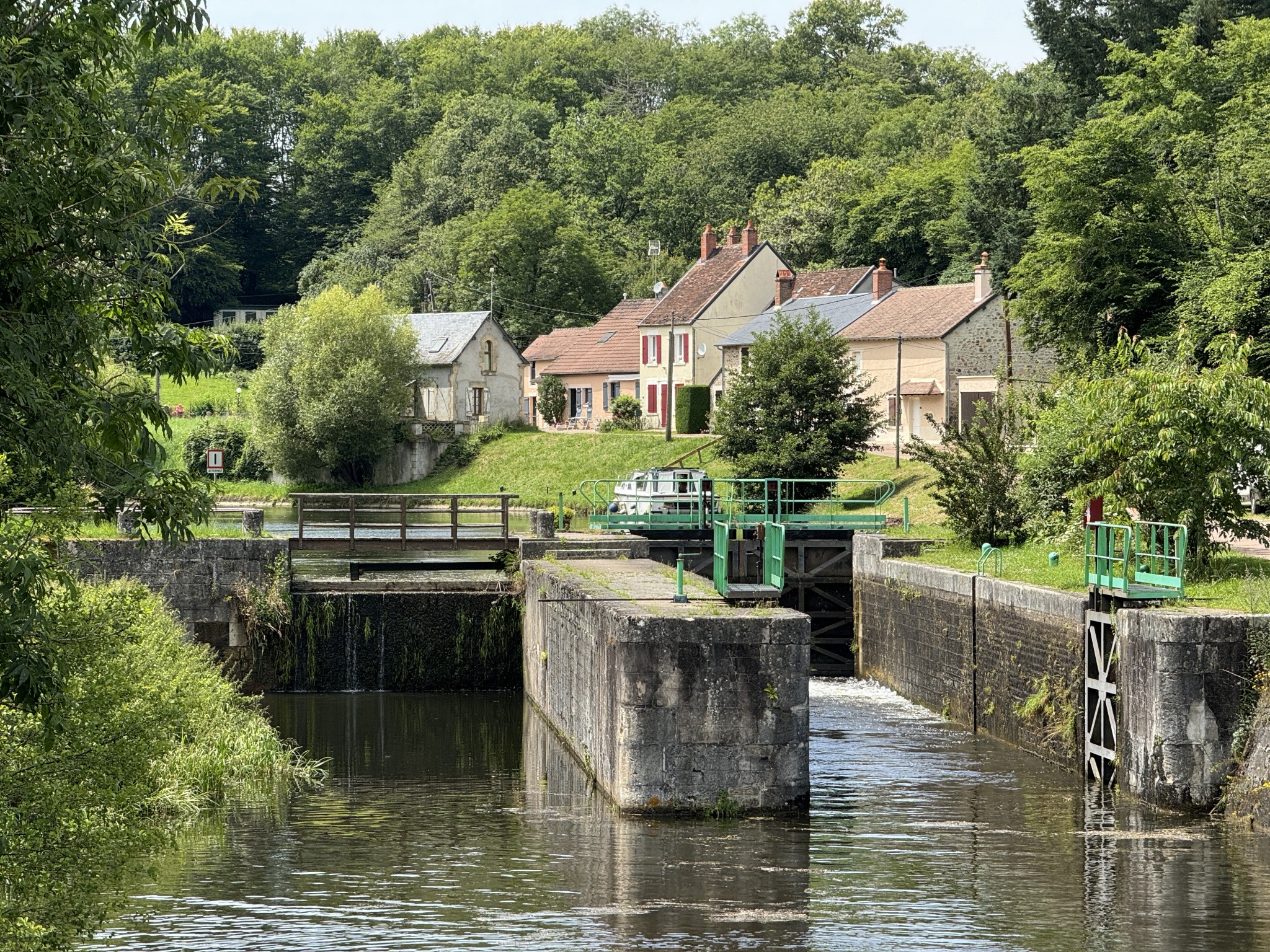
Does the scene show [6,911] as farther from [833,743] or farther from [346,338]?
[346,338]

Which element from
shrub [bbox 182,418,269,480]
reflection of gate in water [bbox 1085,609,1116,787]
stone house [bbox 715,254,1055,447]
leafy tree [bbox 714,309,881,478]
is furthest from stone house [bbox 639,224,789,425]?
reflection of gate in water [bbox 1085,609,1116,787]

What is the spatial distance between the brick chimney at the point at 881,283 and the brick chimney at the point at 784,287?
21.9 ft

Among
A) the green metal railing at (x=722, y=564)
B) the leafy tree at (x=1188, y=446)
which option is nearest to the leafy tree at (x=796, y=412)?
the leafy tree at (x=1188, y=446)

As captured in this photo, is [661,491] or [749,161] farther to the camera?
[749,161]

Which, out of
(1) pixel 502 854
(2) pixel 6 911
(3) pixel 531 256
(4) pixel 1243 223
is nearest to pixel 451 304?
(3) pixel 531 256

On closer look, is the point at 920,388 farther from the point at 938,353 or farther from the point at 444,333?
the point at 444,333

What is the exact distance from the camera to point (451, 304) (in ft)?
296

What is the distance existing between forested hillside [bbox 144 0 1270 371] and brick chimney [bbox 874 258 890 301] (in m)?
3.57

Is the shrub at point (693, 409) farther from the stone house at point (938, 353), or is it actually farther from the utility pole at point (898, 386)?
the utility pole at point (898, 386)

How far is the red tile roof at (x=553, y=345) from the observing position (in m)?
78.6

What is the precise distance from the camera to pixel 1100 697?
1883cm

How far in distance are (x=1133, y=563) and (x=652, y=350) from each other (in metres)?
52.2

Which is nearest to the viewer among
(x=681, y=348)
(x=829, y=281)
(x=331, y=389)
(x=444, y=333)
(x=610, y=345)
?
(x=331, y=389)

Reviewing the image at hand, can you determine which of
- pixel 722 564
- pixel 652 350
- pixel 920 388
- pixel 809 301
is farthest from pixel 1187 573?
pixel 652 350
